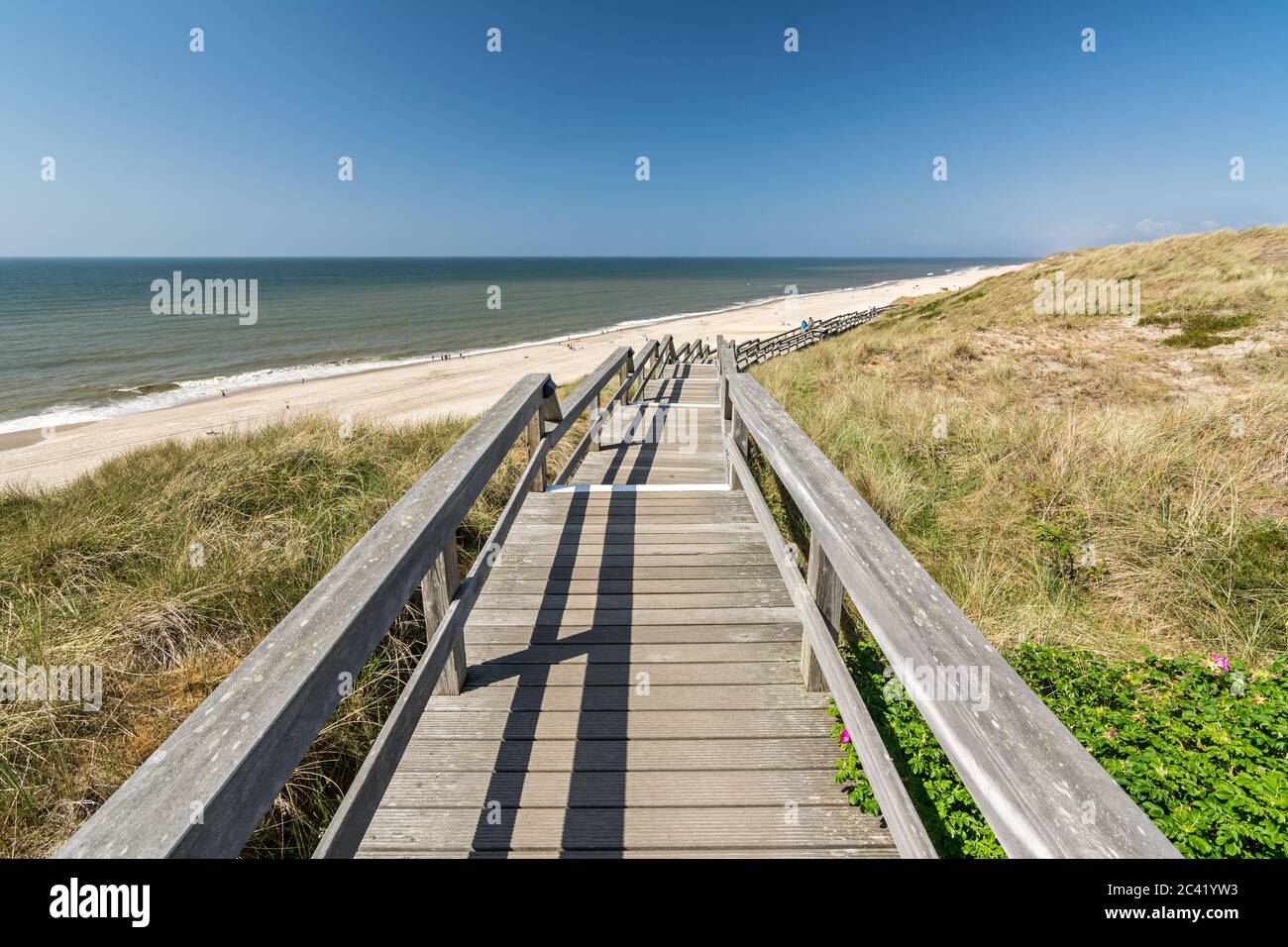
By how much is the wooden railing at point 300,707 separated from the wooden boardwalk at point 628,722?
0.51 m

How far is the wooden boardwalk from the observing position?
2.03 m

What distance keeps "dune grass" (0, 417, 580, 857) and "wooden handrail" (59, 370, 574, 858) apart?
1.79 metres

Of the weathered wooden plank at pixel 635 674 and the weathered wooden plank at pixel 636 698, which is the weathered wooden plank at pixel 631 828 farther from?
the weathered wooden plank at pixel 635 674

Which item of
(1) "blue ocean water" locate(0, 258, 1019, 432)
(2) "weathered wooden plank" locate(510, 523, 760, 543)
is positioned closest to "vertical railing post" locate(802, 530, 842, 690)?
(2) "weathered wooden plank" locate(510, 523, 760, 543)

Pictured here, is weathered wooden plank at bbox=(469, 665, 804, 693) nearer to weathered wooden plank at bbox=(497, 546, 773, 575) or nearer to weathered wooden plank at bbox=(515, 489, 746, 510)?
weathered wooden plank at bbox=(497, 546, 773, 575)

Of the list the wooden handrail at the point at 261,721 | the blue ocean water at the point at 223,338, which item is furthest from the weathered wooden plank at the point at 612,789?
the blue ocean water at the point at 223,338

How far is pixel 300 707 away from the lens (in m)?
1.09

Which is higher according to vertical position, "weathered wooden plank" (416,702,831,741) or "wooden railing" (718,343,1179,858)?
"wooden railing" (718,343,1179,858)

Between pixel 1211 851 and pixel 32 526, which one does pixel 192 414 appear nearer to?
pixel 32 526

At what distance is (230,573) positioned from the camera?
13.6 ft

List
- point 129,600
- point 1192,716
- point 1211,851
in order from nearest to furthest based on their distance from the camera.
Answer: point 1211,851 → point 1192,716 → point 129,600

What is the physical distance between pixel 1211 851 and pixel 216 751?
2890 mm

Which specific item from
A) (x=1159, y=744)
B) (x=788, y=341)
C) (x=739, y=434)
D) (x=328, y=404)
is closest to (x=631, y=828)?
(x=1159, y=744)
